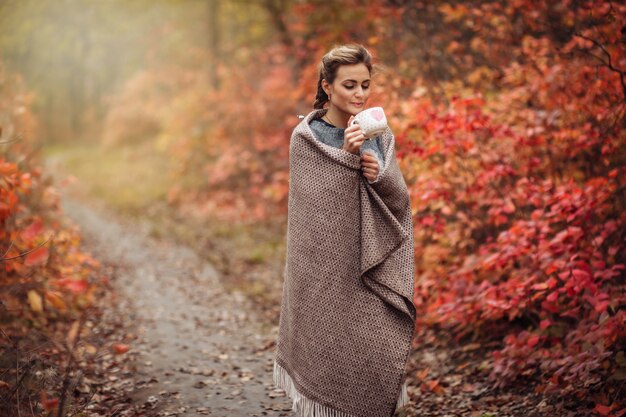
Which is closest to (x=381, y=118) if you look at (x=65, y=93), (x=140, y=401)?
(x=140, y=401)

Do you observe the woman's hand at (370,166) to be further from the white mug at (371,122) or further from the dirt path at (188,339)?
the dirt path at (188,339)

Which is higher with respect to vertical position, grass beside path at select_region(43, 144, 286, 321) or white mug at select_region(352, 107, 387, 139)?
white mug at select_region(352, 107, 387, 139)

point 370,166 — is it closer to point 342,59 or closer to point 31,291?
point 342,59

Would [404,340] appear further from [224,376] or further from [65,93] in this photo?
[65,93]

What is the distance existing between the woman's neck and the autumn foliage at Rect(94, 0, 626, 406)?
2.10m

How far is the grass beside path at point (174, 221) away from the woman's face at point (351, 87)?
448cm

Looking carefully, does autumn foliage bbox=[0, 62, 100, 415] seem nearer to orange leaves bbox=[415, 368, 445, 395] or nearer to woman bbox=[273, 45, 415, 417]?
woman bbox=[273, 45, 415, 417]

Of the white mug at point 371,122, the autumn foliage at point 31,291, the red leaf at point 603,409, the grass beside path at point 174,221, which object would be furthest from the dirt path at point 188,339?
the white mug at point 371,122

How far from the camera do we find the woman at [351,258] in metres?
3.08

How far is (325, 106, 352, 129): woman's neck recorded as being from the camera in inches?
128

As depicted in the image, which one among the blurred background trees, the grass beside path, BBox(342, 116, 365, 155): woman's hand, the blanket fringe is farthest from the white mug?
the grass beside path

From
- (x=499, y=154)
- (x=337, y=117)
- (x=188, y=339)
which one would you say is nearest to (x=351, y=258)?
(x=337, y=117)

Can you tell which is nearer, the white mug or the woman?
the white mug

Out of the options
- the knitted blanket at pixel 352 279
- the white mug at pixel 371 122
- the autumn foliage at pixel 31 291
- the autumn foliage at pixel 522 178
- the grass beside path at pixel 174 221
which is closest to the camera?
the white mug at pixel 371 122
